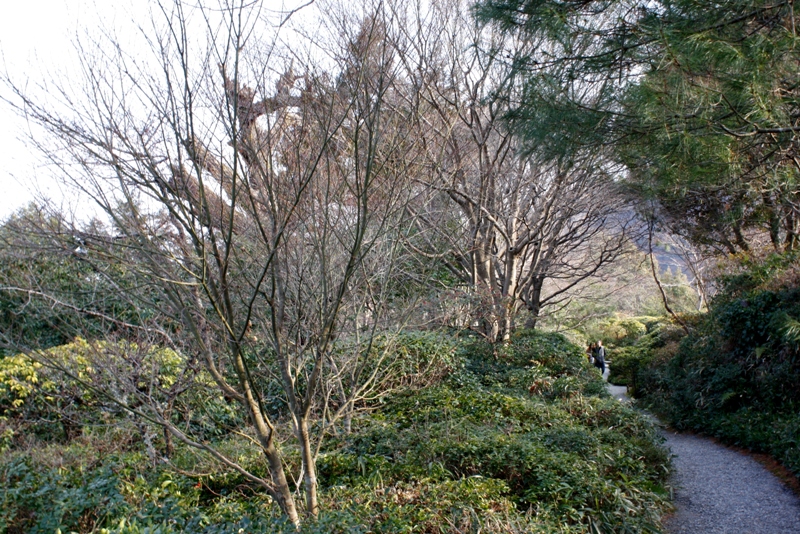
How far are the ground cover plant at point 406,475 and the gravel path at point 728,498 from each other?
31cm

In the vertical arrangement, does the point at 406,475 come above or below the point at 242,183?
below

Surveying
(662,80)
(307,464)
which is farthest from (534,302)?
(307,464)

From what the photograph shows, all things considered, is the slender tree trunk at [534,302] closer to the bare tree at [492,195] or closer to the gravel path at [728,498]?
the bare tree at [492,195]

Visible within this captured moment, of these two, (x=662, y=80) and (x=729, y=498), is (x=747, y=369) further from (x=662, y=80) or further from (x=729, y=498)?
(x=662, y=80)

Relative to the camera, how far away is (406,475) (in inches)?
191

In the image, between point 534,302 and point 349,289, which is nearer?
point 349,289

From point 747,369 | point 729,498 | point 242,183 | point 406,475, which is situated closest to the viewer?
point 242,183

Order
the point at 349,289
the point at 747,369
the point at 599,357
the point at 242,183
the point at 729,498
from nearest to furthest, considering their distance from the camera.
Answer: the point at 242,183
the point at 349,289
the point at 729,498
the point at 747,369
the point at 599,357

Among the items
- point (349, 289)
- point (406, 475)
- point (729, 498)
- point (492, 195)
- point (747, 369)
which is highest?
point (492, 195)

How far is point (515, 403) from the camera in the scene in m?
7.34

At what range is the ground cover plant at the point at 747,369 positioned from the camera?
309 inches

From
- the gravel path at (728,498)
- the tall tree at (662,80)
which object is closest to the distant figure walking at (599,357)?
the gravel path at (728,498)

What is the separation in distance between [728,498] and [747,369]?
3.90 metres

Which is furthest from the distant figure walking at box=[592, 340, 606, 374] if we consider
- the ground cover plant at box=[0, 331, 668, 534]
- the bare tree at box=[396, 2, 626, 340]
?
the ground cover plant at box=[0, 331, 668, 534]
